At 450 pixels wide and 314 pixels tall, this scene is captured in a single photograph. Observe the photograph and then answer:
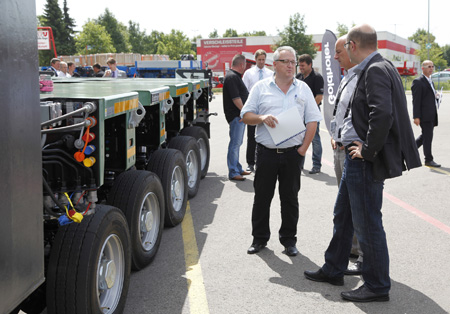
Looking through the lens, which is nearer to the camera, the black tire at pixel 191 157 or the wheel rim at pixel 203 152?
the black tire at pixel 191 157

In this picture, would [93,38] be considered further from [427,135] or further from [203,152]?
[427,135]

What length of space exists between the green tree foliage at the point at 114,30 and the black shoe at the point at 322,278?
9549 centimetres

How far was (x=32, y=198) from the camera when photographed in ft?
7.87

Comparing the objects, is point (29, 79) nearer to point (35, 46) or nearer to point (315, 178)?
point (35, 46)

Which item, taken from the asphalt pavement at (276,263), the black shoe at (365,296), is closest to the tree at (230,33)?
the asphalt pavement at (276,263)

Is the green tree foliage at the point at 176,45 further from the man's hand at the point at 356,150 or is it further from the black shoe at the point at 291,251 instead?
the man's hand at the point at 356,150

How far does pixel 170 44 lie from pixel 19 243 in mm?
84848

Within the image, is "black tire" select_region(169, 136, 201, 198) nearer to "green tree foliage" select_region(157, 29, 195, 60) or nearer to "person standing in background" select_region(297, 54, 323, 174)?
"person standing in background" select_region(297, 54, 323, 174)

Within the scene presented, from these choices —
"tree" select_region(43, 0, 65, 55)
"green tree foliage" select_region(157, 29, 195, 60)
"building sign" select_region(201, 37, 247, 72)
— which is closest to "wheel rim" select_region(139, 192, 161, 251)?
"building sign" select_region(201, 37, 247, 72)

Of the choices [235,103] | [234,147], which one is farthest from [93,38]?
[235,103]

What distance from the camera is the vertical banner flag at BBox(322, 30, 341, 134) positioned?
746 cm

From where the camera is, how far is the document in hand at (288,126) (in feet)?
15.7

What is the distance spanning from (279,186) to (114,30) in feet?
329

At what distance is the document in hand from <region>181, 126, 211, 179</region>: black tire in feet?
10.8
